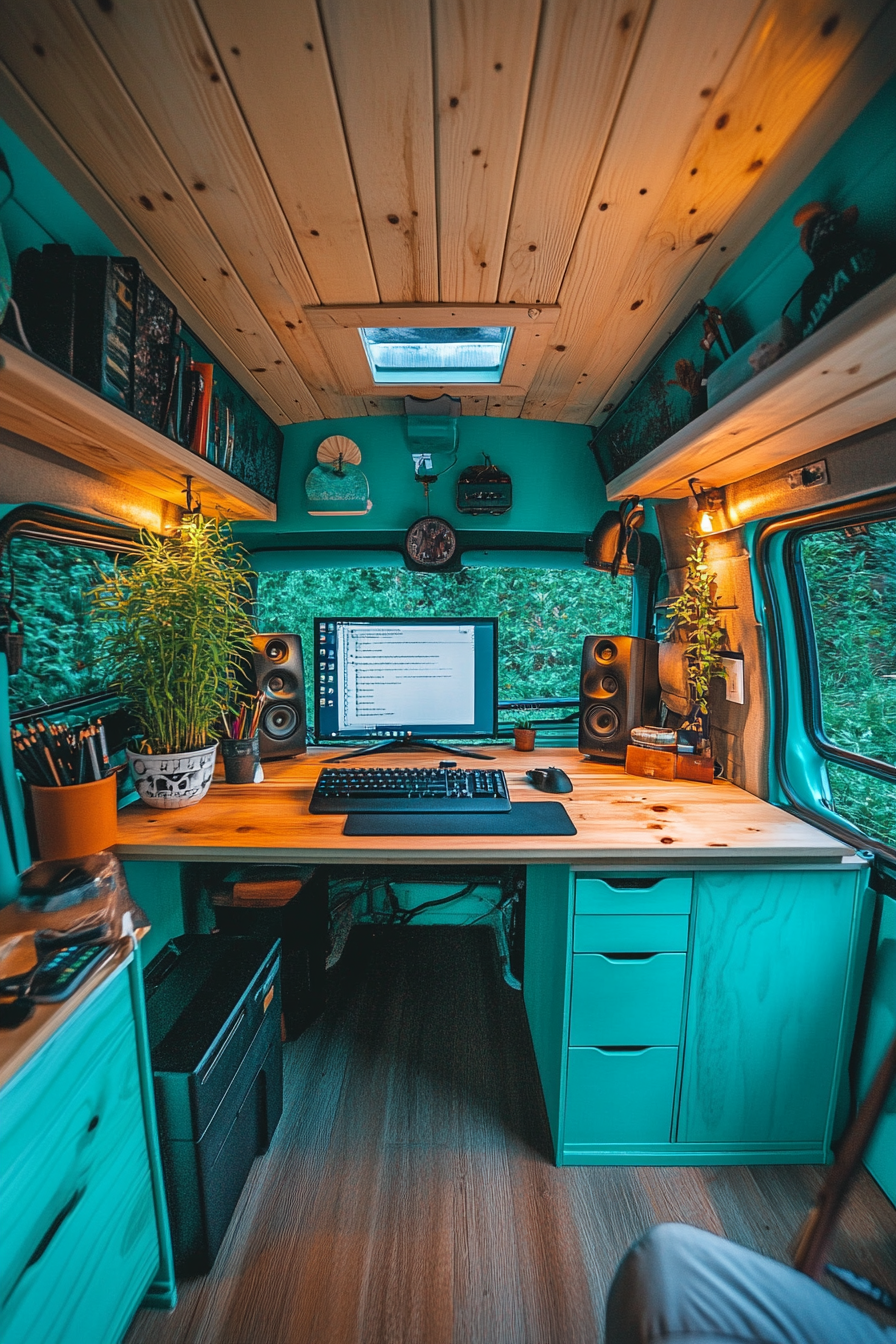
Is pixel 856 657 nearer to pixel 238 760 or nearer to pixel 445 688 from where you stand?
pixel 445 688

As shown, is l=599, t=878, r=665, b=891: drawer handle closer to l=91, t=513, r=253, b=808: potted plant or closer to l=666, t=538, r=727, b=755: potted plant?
l=666, t=538, r=727, b=755: potted plant

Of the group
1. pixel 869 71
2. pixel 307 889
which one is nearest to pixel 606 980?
pixel 307 889

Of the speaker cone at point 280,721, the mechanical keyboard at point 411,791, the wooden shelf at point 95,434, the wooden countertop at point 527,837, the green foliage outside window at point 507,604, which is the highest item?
the wooden shelf at point 95,434

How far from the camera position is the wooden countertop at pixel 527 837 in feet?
4.23

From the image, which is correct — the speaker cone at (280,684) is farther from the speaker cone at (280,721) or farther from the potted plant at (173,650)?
the potted plant at (173,650)

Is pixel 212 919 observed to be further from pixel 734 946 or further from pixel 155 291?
pixel 155 291

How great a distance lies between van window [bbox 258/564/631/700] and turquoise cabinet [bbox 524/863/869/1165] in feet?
3.85

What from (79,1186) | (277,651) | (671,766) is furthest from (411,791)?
(79,1186)

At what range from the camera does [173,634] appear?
4.66ft

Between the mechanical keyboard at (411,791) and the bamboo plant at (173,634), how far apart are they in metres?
0.38

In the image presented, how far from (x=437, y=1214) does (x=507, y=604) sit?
1968 mm

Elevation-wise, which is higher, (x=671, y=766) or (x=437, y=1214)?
(x=671, y=766)

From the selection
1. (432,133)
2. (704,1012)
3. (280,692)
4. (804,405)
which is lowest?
(704,1012)

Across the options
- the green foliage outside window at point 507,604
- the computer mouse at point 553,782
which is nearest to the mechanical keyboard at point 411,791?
the computer mouse at point 553,782
